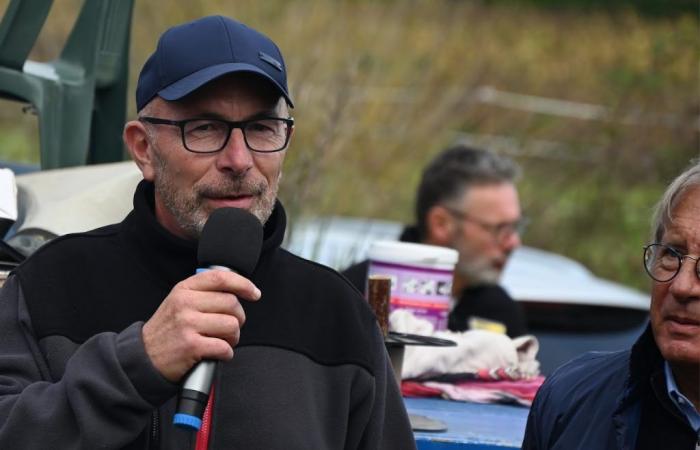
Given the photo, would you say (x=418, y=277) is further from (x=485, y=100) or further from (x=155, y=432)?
(x=485, y=100)

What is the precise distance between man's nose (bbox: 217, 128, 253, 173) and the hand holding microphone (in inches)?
11.4

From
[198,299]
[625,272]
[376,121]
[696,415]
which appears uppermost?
[198,299]

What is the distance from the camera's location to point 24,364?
2758 millimetres

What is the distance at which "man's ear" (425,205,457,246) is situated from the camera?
6.38m

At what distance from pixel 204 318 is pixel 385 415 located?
0.72 meters

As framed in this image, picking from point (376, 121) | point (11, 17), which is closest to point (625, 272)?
point (376, 121)

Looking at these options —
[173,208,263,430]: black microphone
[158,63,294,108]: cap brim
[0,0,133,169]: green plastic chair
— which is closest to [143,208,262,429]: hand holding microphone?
[173,208,263,430]: black microphone

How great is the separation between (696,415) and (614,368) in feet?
0.92

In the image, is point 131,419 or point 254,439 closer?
point 131,419

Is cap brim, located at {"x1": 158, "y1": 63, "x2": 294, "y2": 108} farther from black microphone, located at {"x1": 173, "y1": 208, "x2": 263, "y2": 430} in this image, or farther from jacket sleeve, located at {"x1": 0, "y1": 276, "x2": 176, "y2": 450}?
jacket sleeve, located at {"x1": 0, "y1": 276, "x2": 176, "y2": 450}

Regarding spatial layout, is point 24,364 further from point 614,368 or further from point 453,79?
point 453,79

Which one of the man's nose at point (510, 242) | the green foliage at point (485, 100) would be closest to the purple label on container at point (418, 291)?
the man's nose at point (510, 242)

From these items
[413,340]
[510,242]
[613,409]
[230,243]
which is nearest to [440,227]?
[510,242]

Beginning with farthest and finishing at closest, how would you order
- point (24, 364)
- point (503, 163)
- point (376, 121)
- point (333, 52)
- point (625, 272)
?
point (625, 272) < point (376, 121) < point (333, 52) < point (503, 163) < point (24, 364)
